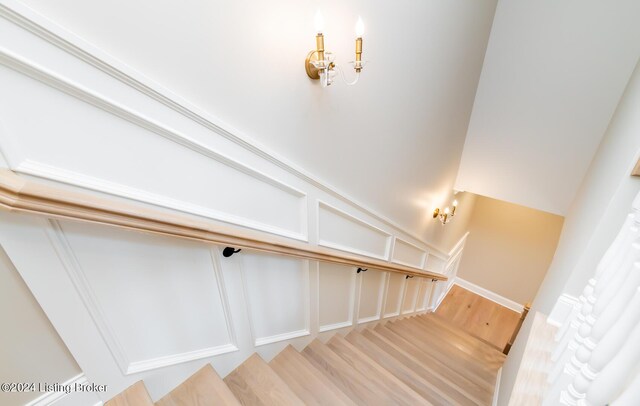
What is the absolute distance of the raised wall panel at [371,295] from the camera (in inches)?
92.0

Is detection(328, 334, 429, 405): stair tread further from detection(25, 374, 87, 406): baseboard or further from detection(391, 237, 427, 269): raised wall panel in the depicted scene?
detection(25, 374, 87, 406): baseboard

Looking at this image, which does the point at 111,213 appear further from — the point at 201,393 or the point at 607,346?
the point at 607,346

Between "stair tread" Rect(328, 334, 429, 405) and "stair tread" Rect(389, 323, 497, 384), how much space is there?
1.14 m

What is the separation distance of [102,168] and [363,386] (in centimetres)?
174

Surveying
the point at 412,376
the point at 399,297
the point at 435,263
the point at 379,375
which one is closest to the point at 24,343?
the point at 379,375

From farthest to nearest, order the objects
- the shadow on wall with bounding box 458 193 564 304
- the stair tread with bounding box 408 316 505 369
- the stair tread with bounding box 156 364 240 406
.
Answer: the shadow on wall with bounding box 458 193 564 304, the stair tread with bounding box 408 316 505 369, the stair tread with bounding box 156 364 240 406

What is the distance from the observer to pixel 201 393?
114 cm

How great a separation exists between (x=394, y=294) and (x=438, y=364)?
765 mm

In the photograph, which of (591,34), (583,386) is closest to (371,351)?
(583,386)

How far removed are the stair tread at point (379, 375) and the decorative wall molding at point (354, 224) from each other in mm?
707

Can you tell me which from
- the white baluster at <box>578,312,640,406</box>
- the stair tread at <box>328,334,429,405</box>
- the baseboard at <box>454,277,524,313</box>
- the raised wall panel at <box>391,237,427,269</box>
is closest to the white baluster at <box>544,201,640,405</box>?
the white baluster at <box>578,312,640,406</box>

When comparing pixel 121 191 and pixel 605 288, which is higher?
pixel 121 191

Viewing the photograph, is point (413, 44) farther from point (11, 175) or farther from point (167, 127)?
point (11, 175)

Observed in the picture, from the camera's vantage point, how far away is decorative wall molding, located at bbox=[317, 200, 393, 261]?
155 centimetres
